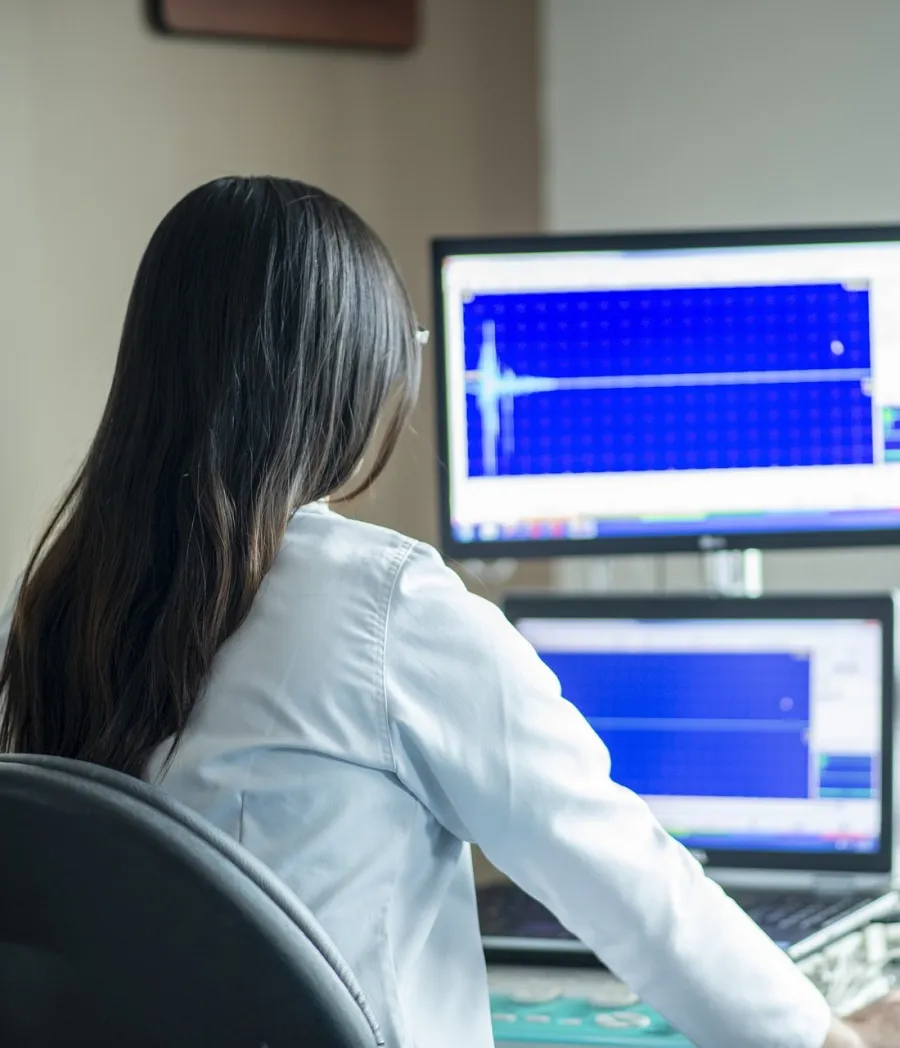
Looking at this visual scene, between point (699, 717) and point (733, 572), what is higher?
point (733, 572)

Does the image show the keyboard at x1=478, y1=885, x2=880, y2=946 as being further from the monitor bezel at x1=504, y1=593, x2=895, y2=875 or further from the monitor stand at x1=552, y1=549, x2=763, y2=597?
the monitor stand at x1=552, y1=549, x2=763, y2=597

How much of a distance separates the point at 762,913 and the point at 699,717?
210mm

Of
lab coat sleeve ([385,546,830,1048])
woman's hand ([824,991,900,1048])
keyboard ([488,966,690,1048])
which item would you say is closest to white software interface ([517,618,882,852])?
keyboard ([488,966,690,1048])

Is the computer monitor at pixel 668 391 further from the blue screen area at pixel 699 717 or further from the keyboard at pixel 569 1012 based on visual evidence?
the keyboard at pixel 569 1012

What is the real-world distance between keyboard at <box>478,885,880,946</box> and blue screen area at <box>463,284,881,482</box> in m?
0.43

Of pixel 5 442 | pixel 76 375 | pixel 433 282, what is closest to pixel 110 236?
pixel 76 375

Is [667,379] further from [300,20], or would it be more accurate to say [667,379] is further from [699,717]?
[300,20]

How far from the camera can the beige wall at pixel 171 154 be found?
62.8 inches

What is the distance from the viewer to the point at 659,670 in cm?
150

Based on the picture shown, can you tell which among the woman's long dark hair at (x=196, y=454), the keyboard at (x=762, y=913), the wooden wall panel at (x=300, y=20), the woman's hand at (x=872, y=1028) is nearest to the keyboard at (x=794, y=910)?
the keyboard at (x=762, y=913)

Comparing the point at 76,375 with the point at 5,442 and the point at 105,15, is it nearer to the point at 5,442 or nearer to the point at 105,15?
the point at 5,442

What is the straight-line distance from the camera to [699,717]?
1482 millimetres

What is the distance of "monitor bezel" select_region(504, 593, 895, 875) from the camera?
1.44 meters

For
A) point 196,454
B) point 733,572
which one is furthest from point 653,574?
point 196,454
